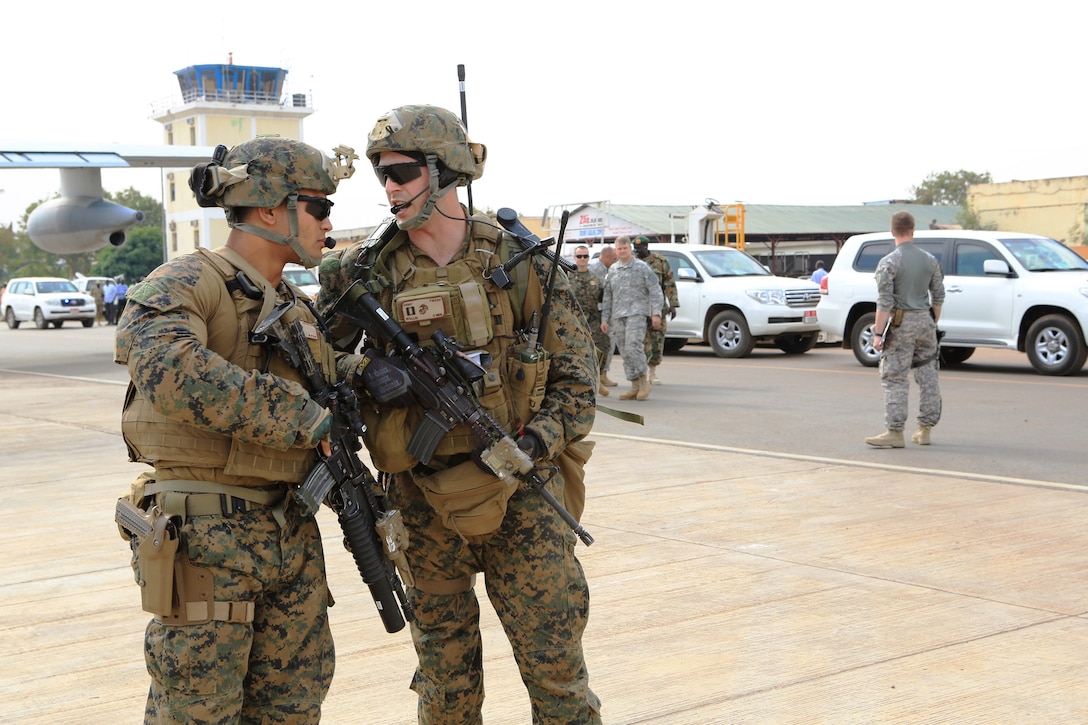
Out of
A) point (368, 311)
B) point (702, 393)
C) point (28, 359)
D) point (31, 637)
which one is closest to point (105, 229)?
point (28, 359)

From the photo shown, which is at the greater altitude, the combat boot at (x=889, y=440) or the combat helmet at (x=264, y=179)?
the combat helmet at (x=264, y=179)

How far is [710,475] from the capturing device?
8469 millimetres

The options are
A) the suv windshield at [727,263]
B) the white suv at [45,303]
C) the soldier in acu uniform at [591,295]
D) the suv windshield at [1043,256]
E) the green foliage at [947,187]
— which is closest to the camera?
the soldier in acu uniform at [591,295]

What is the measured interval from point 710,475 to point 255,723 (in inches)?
229

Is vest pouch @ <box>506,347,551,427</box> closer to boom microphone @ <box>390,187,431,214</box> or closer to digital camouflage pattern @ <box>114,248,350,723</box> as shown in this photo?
boom microphone @ <box>390,187,431,214</box>

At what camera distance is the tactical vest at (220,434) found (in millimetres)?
2857

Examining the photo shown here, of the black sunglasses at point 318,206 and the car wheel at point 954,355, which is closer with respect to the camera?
the black sunglasses at point 318,206

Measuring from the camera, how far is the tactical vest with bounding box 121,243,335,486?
286cm

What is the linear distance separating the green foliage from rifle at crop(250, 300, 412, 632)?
274 ft

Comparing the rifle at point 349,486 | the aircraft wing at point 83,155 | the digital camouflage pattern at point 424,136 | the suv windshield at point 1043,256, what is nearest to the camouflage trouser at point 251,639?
the rifle at point 349,486

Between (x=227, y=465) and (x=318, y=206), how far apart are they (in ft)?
2.46

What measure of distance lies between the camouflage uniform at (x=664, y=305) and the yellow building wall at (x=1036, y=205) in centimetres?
4288

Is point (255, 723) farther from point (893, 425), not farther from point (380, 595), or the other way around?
point (893, 425)

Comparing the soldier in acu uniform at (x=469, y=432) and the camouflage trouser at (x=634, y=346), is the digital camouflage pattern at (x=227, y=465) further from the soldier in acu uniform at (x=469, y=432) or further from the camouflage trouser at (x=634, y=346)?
the camouflage trouser at (x=634, y=346)
